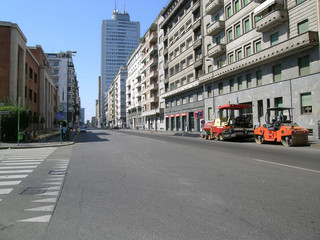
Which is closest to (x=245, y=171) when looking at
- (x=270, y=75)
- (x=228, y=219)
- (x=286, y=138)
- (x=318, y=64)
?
(x=228, y=219)

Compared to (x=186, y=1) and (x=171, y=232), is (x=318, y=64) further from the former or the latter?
(x=186, y=1)

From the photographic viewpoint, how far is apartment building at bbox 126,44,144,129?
81.4m

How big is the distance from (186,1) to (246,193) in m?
45.7

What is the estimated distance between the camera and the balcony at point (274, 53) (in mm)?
20766

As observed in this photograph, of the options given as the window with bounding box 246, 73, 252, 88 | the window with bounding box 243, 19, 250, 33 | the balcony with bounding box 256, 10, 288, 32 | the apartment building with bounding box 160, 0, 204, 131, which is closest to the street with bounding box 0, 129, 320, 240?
the balcony with bounding box 256, 10, 288, 32

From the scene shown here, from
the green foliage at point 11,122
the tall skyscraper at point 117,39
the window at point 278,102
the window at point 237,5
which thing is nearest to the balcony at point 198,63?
the window at point 237,5

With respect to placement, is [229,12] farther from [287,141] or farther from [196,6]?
[287,141]

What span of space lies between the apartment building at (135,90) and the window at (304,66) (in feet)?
193

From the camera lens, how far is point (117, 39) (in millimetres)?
171500

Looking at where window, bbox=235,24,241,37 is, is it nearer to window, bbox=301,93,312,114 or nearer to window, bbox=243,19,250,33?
window, bbox=243,19,250,33

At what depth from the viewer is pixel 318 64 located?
68.1 feet

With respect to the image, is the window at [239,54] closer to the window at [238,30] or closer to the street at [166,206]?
the window at [238,30]

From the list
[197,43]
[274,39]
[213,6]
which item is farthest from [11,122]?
[197,43]

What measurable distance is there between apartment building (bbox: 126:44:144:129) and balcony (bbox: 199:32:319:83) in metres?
50.1
